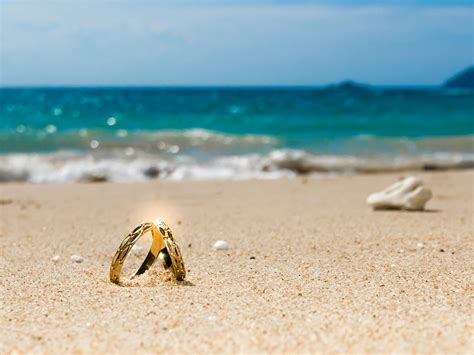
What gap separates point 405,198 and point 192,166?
19.1ft

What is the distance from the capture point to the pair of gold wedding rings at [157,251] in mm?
3639

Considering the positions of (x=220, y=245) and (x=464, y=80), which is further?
(x=464, y=80)

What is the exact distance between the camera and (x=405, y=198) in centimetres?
645

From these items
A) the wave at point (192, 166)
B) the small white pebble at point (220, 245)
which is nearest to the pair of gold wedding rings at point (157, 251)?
the small white pebble at point (220, 245)

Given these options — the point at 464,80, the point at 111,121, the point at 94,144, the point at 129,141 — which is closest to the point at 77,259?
the point at 94,144

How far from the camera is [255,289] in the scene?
11.9ft

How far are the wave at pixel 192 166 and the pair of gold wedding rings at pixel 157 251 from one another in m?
7.10

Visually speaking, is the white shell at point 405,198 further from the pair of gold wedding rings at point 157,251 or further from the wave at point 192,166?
the wave at point 192,166

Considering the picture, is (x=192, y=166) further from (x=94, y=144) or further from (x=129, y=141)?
(x=129, y=141)

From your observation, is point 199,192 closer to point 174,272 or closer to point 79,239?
point 79,239

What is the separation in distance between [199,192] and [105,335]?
5843mm

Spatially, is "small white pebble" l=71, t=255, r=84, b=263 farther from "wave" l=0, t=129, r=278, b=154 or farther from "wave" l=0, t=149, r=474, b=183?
"wave" l=0, t=129, r=278, b=154

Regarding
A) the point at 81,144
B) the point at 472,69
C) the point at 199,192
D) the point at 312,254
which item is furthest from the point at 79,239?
the point at 472,69

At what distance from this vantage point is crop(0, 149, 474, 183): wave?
11133mm
